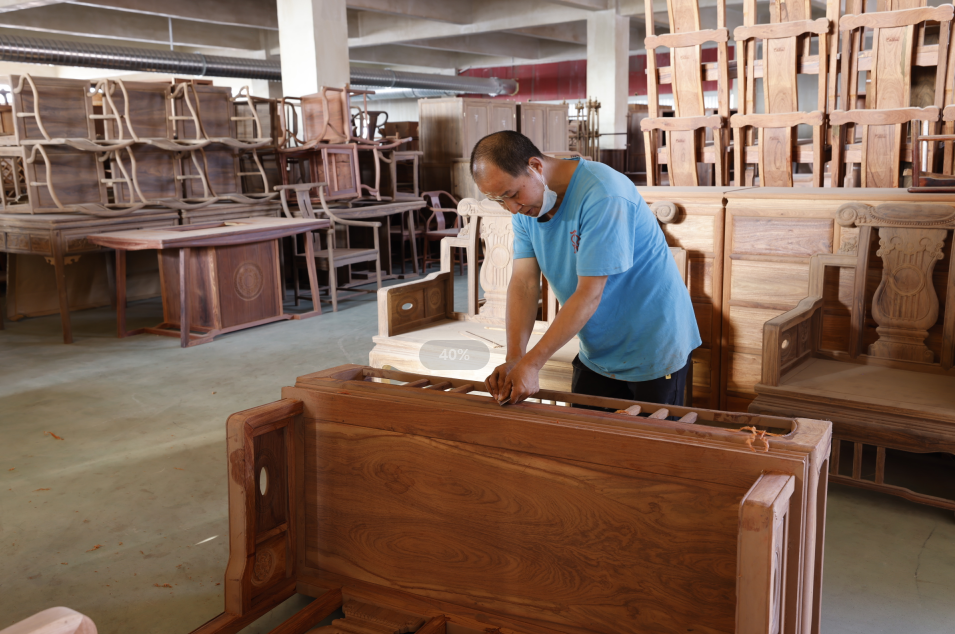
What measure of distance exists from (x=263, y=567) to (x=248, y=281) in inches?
214

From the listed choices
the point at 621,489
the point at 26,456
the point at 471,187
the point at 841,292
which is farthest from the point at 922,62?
the point at 471,187

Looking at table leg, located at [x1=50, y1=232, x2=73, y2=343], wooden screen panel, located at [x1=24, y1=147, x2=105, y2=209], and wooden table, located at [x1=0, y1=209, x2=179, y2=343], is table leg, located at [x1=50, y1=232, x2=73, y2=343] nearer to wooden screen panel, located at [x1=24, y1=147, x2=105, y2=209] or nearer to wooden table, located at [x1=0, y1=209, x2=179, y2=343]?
wooden table, located at [x1=0, y1=209, x2=179, y2=343]

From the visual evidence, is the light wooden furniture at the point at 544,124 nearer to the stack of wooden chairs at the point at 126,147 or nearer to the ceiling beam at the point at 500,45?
the stack of wooden chairs at the point at 126,147

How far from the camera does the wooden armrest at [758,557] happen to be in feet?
5.17

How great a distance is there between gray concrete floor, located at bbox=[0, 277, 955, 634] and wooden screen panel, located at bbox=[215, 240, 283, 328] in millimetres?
1050

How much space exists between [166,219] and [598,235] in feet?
23.9

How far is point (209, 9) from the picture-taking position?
45.4ft

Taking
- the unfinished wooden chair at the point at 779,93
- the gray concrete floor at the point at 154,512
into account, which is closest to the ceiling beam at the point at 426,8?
the gray concrete floor at the point at 154,512

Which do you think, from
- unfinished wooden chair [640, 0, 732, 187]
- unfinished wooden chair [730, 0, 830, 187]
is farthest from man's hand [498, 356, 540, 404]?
unfinished wooden chair [730, 0, 830, 187]

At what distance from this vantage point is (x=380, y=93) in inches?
872

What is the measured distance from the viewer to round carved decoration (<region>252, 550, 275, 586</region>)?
2.42 metres

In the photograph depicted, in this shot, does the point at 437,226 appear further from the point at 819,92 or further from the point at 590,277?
the point at 590,277

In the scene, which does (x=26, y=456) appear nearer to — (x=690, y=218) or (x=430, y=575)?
(x=430, y=575)

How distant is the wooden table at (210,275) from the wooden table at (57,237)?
37 cm
